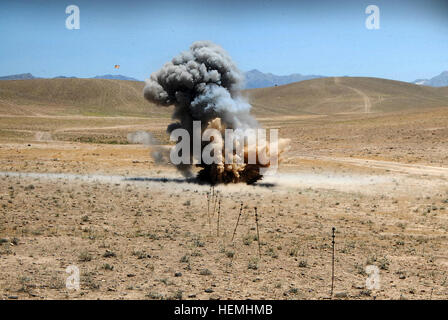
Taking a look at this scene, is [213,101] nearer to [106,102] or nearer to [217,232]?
[217,232]

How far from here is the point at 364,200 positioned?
25609 mm

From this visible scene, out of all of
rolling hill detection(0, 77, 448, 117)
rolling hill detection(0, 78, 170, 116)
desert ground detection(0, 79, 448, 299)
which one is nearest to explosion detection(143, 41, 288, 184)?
desert ground detection(0, 79, 448, 299)

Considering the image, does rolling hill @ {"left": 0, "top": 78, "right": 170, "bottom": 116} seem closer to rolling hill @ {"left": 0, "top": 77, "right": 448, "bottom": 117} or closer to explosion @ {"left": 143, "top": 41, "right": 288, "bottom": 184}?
rolling hill @ {"left": 0, "top": 77, "right": 448, "bottom": 117}

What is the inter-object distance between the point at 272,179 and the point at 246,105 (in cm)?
623

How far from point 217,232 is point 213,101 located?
418 inches

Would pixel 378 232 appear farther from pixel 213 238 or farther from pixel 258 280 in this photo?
pixel 258 280

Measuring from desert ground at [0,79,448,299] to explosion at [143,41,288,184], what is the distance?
151 centimetres

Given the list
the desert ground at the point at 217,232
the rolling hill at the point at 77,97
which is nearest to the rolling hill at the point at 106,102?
the rolling hill at the point at 77,97

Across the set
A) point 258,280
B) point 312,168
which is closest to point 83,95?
point 312,168

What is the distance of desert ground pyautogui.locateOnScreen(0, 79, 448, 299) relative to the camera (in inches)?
492

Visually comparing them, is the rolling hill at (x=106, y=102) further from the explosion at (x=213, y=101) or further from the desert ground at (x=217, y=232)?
the explosion at (x=213, y=101)

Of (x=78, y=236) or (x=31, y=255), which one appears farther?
(x=78, y=236)

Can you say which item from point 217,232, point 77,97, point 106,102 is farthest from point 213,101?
point 77,97

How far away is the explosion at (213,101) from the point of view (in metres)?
26.7
